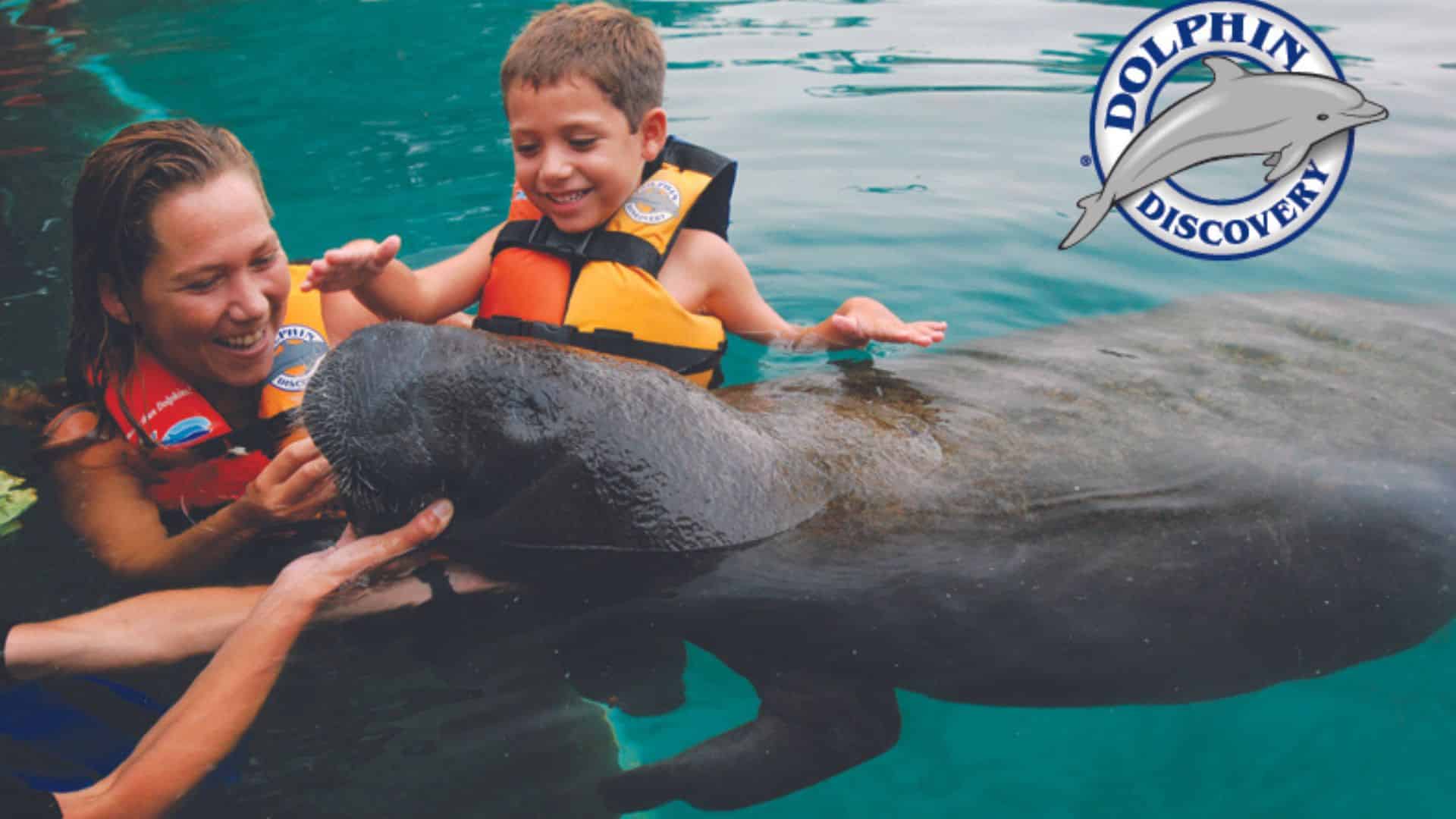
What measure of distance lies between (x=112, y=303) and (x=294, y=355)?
68 centimetres

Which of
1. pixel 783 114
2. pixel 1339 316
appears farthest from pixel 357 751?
pixel 783 114

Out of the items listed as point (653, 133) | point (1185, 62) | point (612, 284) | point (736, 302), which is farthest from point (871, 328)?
point (1185, 62)

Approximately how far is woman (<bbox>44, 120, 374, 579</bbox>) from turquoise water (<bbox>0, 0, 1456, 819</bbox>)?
0.61 metres

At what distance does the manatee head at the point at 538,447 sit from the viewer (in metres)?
3.25

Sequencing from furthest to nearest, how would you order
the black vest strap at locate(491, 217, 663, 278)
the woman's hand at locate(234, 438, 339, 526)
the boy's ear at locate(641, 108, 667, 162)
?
the boy's ear at locate(641, 108, 667, 162) → the black vest strap at locate(491, 217, 663, 278) → the woman's hand at locate(234, 438, 339, 526)

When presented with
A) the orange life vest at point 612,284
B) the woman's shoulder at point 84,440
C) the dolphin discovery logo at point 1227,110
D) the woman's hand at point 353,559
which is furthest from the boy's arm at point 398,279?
the dolphin discovery logo at point 1227,110

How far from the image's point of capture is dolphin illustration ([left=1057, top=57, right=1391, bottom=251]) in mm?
5562

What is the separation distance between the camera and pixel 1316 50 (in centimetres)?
571

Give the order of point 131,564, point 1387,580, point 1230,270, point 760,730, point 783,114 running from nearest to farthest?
point 760,730 → point 1387,580 → point 131,564 → point 1230,270 → point 783,114

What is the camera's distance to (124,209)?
3898mm

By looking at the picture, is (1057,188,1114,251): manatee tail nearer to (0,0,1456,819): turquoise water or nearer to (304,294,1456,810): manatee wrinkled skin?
(0,0,1456,819): turquoise water

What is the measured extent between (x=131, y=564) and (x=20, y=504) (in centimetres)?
90

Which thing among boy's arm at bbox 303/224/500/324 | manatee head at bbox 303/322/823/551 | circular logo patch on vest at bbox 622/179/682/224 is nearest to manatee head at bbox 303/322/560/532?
manatee head at bbox 303/322/823/551

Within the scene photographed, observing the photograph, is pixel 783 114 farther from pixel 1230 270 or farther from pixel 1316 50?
pixel 1316 50
